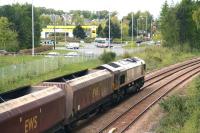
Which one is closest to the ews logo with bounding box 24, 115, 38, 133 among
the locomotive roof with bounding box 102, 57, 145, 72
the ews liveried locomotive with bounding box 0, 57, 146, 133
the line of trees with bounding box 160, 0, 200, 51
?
the ews liveried locomotive with bounding box 0, 57, 146, 133

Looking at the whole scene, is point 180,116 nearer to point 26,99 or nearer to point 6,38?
point 26,99

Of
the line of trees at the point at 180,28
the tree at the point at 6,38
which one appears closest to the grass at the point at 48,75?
the tree at the point at 6,38

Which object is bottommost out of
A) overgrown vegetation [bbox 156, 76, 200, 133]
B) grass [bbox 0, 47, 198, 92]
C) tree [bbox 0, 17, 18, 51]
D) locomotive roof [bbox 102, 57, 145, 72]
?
overgrown vegetation [bbox 156, 76, 200, 133]

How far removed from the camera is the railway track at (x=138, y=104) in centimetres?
2438

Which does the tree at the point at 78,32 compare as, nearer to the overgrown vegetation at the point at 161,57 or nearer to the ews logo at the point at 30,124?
the overgrown vegetation at the point at 161,57

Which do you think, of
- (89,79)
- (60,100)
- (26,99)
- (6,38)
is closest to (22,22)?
(6,38)

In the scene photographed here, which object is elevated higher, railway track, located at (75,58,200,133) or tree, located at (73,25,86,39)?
tree, located at (73,25,86,39)

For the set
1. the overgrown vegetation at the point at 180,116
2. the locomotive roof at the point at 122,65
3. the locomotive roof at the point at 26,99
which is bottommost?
the overgrown vegetation at the point at 180,116

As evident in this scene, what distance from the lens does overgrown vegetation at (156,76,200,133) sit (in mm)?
21369

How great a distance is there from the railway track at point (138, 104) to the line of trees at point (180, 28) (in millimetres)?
35449

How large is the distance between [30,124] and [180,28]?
247 feet

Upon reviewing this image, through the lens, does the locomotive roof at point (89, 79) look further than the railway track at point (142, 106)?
No

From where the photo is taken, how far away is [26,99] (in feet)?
54.1

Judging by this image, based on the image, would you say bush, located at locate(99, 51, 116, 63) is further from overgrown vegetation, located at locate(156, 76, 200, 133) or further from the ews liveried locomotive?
overgrown vegetation, located at locate(156, 76, 200, 133)
